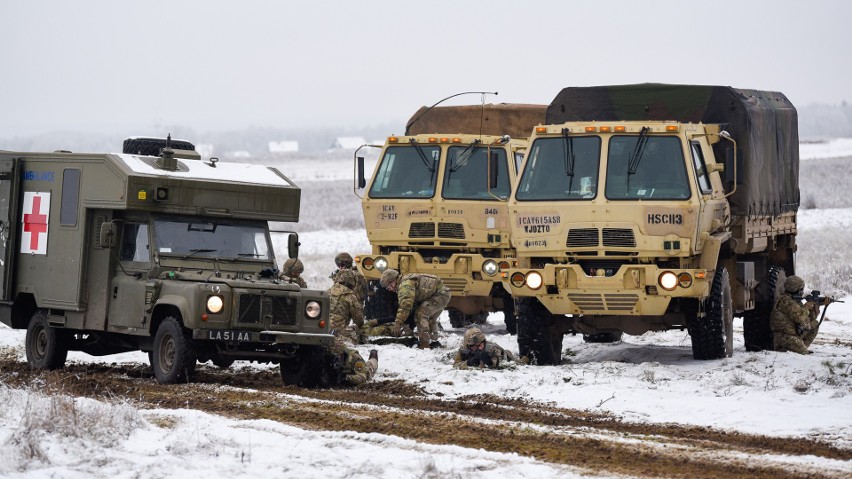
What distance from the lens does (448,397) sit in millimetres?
14070

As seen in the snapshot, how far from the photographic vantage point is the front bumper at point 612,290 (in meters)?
15.1

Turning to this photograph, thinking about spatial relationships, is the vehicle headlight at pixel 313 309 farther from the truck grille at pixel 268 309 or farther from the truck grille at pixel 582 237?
the truck grille at pixel 582 237

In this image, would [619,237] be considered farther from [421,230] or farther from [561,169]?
[421,230]

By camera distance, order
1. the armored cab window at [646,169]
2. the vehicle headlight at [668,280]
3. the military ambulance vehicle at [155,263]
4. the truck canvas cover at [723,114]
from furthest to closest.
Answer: the truck canvas cover at [723,114]
the armored cab window at [646,169]
the vehicle headlight at [668,280]
the military ambulance vehicle at [155,263]

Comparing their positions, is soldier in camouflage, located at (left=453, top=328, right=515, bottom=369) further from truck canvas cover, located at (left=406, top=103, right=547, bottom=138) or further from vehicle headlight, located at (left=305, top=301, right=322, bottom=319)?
truck canvas cover, located at (left=406, top=103, right=547, bottom=138)

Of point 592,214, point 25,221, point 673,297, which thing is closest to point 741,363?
point 673,297

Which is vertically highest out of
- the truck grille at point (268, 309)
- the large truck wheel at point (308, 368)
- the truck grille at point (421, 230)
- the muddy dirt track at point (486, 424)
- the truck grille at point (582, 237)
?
the truck grille at point (421, 230)

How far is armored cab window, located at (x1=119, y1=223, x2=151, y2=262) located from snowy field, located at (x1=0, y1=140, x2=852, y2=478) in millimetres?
2476

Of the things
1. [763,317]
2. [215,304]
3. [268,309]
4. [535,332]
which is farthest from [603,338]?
[215,304]

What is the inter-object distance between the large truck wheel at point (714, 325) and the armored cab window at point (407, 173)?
5614 mm

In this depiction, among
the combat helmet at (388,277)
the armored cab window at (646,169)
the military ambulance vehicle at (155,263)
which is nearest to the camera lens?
the military ambulance vehicle at (155,263)

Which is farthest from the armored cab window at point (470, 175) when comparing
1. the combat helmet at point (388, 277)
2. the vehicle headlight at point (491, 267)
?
the combat helmet at point (388, 277)

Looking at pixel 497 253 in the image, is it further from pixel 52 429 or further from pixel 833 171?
pixel 833 171

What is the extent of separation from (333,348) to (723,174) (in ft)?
16.3
